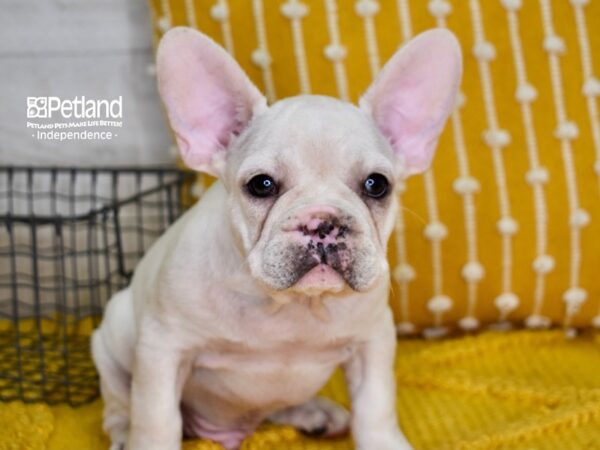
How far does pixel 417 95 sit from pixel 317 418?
0.46m

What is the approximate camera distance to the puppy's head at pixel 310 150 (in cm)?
87

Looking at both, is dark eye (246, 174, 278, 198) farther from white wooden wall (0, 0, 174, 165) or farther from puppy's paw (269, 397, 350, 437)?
white wooden wall (0, 0, 174, 165)

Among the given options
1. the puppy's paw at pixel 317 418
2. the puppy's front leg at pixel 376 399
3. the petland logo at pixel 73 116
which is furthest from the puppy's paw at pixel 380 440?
the petland logo at pixel 73 116

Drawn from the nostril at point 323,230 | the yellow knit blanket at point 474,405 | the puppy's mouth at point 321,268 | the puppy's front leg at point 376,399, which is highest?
the nostril at point 323,230

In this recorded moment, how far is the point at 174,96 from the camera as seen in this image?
3.25 ft

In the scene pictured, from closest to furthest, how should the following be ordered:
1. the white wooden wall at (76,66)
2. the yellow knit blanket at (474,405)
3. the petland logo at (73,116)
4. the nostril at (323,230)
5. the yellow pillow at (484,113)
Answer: the nostril at (323,230), the yellow knit blanket at (474,405), the yellow pillow at (484,113), the petland logo at (73,116), the white wooden wall at (76,66)

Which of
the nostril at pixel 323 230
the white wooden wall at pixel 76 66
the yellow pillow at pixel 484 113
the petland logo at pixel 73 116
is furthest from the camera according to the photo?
the white wooden wall at pixel 76 66

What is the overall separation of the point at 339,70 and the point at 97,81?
50cm

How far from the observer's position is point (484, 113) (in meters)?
1.39

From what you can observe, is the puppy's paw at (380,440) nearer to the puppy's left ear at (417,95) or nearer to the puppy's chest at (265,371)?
the puppy's chest at (265,371)

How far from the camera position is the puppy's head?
87 centimetres

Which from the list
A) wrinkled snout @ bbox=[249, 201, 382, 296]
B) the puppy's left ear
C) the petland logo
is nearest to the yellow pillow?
the petland logo

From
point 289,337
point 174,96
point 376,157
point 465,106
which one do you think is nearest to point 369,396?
point 289,337

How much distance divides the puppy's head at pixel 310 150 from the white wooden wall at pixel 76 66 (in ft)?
2.10
